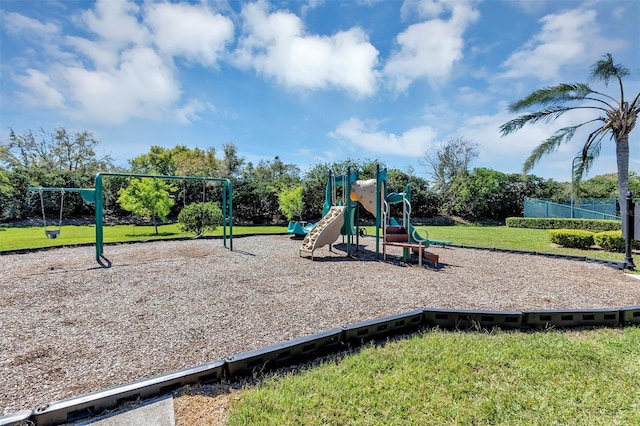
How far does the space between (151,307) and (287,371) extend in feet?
8.32

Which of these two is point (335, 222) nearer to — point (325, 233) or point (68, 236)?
point (325, 233)

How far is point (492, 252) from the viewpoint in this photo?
29.2ft

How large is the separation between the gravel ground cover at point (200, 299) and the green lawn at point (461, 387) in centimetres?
93

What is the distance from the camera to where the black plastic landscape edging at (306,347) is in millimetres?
1879

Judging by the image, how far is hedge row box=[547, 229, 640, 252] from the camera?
8.88 metres

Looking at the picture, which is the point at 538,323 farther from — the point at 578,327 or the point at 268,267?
the point at 268,267

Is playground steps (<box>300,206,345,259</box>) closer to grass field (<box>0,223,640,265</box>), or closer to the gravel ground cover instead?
the gravel ground cover

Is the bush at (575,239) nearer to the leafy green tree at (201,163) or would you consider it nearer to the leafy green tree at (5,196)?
the leafy green tree at (5,196)

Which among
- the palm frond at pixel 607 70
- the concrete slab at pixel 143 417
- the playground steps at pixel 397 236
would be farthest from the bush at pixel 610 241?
the concrete slab at pixel 143 417

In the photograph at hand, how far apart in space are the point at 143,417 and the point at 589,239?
12219mm

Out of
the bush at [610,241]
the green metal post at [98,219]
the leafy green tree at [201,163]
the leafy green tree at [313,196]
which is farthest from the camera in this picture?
the leafy green tree at [201,163]

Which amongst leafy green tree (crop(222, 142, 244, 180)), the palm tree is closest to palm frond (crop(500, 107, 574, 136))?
the palm tree

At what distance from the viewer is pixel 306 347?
269 cm

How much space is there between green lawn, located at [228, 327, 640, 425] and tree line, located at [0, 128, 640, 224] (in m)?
8.68
